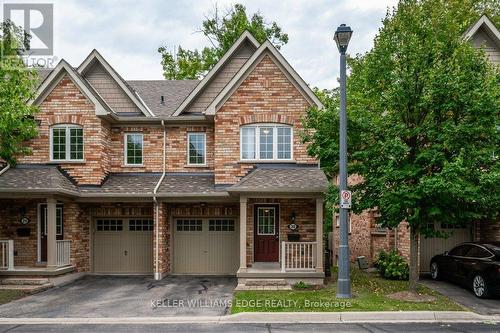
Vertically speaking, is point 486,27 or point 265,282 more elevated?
point 486,27

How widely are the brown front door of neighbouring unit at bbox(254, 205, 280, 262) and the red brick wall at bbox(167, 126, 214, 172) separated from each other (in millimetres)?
2975

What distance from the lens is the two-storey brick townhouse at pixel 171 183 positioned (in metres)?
14.3

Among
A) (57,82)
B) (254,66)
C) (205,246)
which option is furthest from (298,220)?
(57,82)

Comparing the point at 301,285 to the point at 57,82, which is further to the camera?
the point at 57,82

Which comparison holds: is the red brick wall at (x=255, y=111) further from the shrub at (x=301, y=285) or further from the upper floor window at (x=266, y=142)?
the shrub at (x=301, y=285)

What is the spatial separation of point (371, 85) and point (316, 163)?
11.6 feet

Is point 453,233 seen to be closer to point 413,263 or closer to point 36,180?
point 413,263

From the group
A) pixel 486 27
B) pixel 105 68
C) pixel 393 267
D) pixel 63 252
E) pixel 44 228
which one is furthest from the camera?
pixel 105 68

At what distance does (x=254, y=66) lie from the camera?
15383 millimetres

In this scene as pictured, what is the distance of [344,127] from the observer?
1114 cm

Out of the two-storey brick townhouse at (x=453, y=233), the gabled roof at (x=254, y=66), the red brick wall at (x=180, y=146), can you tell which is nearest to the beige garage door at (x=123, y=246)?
the red brick wall at (x=180, y=146)

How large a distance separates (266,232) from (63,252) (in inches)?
284

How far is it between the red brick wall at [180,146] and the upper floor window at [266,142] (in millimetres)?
1769

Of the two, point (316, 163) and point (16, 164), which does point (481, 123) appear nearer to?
point (316, 163)
